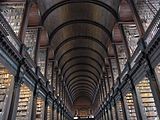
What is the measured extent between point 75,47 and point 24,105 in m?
11.5

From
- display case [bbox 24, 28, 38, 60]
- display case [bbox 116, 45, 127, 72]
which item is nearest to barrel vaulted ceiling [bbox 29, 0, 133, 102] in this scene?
display case [bbox 116, 45, 127, 72]

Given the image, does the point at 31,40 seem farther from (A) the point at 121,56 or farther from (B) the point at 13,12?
(A) the point at 121,56

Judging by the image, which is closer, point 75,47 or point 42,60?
point 42,60

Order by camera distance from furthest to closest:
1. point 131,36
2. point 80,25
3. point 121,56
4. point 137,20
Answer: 1. point 80,25
2. point 121,56
3. point 131,36
4. point 137,20

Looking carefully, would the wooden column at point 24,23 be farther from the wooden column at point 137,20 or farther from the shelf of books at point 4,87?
the wooden column at point 137,20

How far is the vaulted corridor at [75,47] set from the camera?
23.0 feet

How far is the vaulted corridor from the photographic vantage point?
7.02 metres

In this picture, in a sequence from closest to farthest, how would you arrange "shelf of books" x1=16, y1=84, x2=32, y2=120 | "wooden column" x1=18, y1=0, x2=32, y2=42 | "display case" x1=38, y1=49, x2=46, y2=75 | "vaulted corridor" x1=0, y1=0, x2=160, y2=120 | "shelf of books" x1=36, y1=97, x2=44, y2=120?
1. "vaulted corridor" x1=0, y1=0, x2=160, y2=120
2. "wooden column" x1=18, y1=0, x2=32, y2=42
3. "shelf of books" x1=16, y1=84, x2=32, y2=120
4. "shelf of books" x1=36, y1=97, x2=44, y2=120
5. "display case" x1=38, y1=49, x2=46, y2=75

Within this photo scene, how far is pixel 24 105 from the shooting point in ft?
32.2

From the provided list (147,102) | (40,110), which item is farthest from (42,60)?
(147,102)

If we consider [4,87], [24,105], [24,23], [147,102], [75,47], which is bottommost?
[147,102]

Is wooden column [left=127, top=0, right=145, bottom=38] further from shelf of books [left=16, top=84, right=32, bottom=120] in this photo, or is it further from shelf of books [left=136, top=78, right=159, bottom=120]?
shelf of books [left=16, top=84, right=32, bottom=120]

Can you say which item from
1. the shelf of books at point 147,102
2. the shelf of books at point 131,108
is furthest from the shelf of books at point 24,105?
the shelf of books at point 131,108

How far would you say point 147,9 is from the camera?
9273 mm
